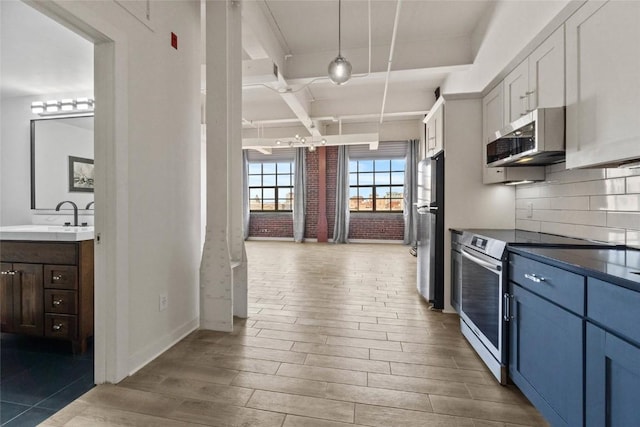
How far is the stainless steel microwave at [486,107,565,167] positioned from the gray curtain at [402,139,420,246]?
557cm

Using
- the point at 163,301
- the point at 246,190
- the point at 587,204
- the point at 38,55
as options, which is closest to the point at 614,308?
the point at 587,204

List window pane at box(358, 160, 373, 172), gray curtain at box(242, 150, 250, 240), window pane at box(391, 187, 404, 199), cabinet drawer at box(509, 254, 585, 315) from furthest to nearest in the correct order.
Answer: gray curtain at box(242, 150, 250, 240) < window pane at box(358, 160, 373, 172) < window pane at box(391, 187, 404, 199) < cabinet drawer at box(509, 254, 585, 315)

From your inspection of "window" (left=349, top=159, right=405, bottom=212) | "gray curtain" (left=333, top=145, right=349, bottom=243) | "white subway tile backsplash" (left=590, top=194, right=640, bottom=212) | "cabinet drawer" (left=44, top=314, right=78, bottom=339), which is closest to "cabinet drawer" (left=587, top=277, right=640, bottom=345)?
"white subway tile backsplash" (left=590, top=194, right=640, bottom=212)

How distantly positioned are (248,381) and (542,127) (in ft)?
8.00

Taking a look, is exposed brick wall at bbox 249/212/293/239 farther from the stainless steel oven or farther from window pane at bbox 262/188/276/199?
the stainless steel oven

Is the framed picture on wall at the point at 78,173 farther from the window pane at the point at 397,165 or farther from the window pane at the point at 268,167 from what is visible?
the window pane at the point at 397,165

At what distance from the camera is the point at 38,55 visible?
272 centimetres

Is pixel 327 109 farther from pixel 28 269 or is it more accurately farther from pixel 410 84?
pixel 28 269

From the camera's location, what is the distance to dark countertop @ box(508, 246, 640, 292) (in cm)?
102

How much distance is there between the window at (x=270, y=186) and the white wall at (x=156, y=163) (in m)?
6.31

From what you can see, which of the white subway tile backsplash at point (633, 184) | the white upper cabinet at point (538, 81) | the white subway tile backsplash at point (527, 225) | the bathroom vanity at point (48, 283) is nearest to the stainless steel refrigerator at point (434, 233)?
the white subway tile backsplash at point (527, 225)

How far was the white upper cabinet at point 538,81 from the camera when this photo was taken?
1829 mm

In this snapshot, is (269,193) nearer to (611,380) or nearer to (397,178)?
(397,178)

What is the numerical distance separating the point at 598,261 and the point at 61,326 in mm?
3335
